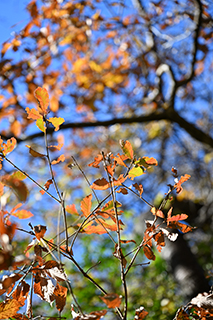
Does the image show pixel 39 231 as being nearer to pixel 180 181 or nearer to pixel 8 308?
pixel 8 308

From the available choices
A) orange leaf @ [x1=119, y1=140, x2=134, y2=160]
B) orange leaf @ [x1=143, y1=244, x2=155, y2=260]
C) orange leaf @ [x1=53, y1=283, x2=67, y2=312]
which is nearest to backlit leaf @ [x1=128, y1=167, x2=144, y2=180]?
orange leaf @ [x1=119, y1=140, x2=134, y2=160]

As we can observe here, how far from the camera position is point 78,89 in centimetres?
461

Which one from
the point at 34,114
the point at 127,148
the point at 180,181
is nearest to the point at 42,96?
the point at 34,114

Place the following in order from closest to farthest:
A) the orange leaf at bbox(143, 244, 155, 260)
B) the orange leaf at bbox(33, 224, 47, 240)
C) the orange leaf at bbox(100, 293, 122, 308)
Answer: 1. the orange leaf at bbox(100, 293, 122, 308)
2. the orange leaf at bbox(33, 224, 47, 240)
3. the orange leaf at bbox(143, 244, 155, 260)

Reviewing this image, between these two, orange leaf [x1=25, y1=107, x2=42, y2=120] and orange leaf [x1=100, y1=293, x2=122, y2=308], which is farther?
orange leaf [x1=25, y1=107, x2=42, y2=120]

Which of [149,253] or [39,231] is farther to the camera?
[149,253]

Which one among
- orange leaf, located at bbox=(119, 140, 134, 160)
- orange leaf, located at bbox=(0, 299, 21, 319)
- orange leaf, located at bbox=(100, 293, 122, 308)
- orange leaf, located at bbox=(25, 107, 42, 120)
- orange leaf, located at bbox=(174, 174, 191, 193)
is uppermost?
orange leaf, located at bbox=(25, 107, 42, 120)

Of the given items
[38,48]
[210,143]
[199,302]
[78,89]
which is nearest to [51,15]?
[38,48]

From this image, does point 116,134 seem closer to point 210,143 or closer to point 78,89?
point 78,89

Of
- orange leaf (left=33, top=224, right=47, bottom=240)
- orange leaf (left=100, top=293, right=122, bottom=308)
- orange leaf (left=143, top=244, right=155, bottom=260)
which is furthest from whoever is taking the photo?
orange leaf (left=143, top=244, right=155, bottom=260)

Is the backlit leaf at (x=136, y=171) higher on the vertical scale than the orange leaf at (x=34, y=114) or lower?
lower

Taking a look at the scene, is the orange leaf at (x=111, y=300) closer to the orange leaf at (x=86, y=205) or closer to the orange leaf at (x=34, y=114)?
the orange leaf at (x=86, y=205)

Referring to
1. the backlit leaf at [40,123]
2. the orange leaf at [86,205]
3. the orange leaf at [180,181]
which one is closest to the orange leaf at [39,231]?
the orange leaf at [86,205]

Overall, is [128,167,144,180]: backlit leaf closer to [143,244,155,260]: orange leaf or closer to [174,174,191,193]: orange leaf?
[174,174,191,193]: orange leaf
